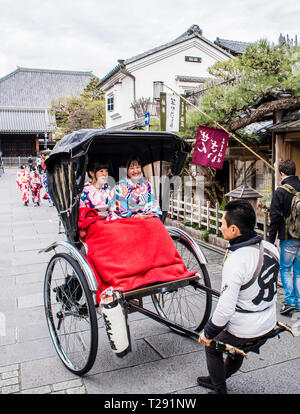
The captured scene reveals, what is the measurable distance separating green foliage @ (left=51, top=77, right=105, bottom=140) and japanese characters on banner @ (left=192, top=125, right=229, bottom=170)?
20.5 metres

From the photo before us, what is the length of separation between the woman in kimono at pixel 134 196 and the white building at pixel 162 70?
649 inches

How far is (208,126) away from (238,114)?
69 centimetres

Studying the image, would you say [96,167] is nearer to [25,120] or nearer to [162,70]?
[162,70]

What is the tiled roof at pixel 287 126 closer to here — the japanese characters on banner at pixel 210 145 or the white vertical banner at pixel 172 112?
the japanese characters on banner at pixel 210 145

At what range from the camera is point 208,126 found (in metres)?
7.82

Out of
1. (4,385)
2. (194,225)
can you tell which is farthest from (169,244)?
(194,225)

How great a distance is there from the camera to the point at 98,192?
4.46 meters

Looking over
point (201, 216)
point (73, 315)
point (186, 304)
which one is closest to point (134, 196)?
point (73, 315)

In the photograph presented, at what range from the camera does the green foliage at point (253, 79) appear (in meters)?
6.00

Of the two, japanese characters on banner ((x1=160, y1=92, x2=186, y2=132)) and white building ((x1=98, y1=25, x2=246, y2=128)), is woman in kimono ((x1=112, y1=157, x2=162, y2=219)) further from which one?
white building ((x1=98, y1=25, x2=246, y2=128))

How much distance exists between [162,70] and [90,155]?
1811cm

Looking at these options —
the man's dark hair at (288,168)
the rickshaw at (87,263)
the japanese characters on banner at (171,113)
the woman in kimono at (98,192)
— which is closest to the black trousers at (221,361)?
the rickshaw at (87,263)

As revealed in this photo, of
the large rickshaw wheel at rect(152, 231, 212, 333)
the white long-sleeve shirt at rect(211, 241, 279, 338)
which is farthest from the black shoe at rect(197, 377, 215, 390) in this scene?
the large rickshaw wheel at rect(152, 231, 212, 333)

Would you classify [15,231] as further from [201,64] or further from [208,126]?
[201,64]
